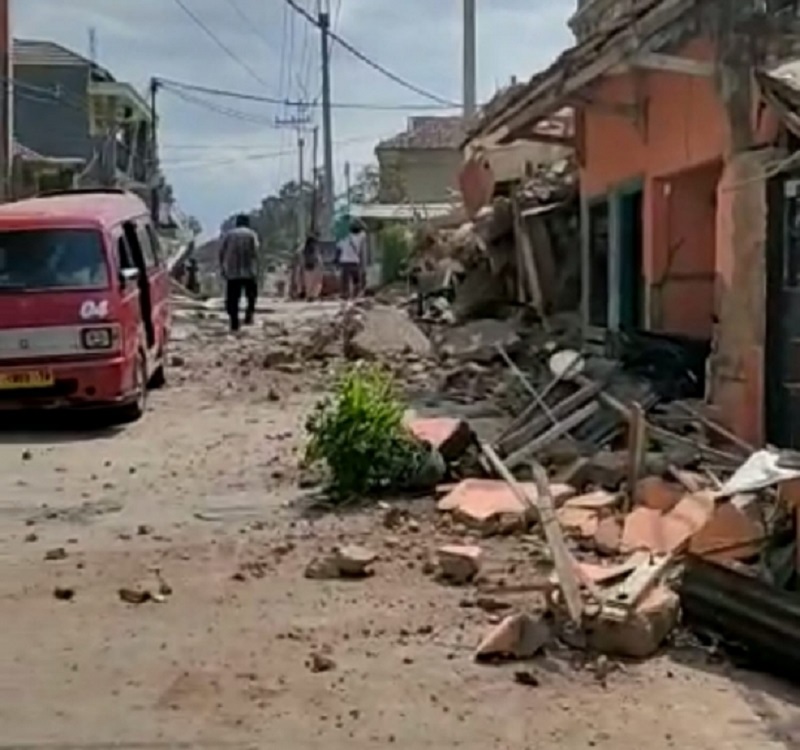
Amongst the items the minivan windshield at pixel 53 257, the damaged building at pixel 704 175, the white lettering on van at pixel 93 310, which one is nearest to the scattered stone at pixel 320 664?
the damaged building at pixel 704 175

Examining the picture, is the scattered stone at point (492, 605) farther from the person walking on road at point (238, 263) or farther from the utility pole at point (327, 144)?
the utility pole at point (327, 144)

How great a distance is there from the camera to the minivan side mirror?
14578mm

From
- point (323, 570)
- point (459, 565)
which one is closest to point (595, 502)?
point (459, 565)

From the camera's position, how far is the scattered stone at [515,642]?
6.43 metres

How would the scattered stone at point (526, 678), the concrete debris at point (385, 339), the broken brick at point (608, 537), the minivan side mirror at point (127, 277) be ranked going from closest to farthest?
the scattered stone at point (526, 678), the broken brick at point (608, 537), the minivan side mirror at point (127, 277), the concrete debris at point (385, 339)

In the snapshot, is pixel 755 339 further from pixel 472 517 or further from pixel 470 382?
pixel 470 382

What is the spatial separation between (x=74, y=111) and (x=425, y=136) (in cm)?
1384

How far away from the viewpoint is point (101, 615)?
24.3 ft

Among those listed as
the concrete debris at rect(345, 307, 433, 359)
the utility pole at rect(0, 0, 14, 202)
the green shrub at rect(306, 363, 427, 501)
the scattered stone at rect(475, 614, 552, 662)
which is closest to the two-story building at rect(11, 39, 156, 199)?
the utility pole at rect(0, 0, 14, 202)

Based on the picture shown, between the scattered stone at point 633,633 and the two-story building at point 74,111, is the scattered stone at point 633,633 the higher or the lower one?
the lower one

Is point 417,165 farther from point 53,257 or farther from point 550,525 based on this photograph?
point 550,525

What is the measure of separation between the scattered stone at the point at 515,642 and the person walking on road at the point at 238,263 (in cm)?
1773

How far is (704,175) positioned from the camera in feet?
45.7

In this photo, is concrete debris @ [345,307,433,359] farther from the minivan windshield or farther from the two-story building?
the two-story building
